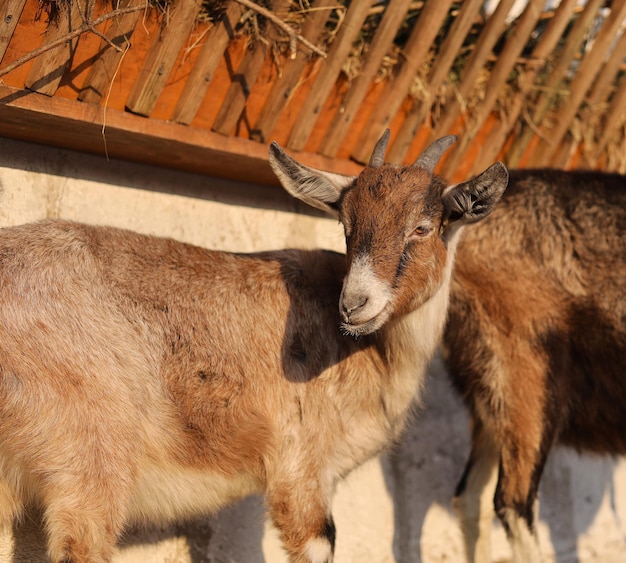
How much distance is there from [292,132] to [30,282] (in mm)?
2116

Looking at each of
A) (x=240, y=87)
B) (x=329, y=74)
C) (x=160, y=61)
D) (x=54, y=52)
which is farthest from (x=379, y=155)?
(x=54, y=52)

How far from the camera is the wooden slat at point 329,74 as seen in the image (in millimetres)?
5148

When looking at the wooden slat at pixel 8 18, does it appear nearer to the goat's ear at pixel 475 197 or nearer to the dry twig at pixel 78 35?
the dry twig at pixel 78 35

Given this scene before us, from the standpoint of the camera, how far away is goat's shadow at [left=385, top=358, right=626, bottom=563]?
20.1 feet

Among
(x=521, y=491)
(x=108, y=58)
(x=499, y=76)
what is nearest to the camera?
(x=108, y=58)

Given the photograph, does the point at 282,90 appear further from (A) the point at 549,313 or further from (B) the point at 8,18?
(A) the point at 549,313

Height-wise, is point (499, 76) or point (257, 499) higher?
point (499, 76)

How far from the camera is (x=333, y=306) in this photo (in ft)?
15.2

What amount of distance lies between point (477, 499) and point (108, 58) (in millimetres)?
3787

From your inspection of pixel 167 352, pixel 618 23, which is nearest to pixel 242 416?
pixel 167 352

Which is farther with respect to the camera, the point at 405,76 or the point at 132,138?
the point at 405,76

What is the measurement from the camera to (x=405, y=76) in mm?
5621

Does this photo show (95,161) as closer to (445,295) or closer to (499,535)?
(445,295)

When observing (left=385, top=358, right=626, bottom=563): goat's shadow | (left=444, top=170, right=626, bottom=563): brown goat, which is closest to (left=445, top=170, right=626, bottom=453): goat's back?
(left=444, top=170, right=626, bottom=563): brown goat
